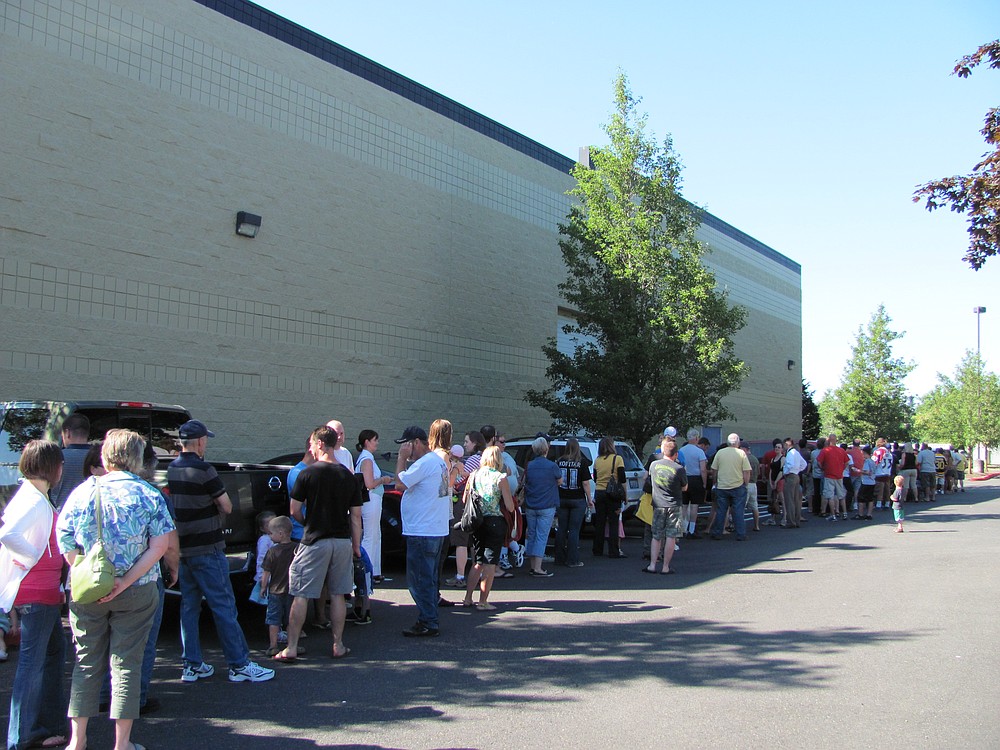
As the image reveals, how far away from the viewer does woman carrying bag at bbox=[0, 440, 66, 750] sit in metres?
4.65

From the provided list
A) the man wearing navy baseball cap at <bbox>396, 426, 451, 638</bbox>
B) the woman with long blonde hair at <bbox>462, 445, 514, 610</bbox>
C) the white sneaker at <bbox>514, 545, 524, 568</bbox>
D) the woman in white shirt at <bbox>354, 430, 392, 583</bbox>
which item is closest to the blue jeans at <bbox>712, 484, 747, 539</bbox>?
the white sneaker at <bbox>514, 545, 524, 568</bbox>

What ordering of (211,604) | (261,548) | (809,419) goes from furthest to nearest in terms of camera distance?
1. (809,419)
2. (261,548)
3. (211,604)

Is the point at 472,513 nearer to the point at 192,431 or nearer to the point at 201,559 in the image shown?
the point at 201,559

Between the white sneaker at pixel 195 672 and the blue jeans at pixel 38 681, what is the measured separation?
3.70 feet

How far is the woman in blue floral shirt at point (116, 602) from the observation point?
14.6ft

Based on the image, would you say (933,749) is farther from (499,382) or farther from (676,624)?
(499,382)

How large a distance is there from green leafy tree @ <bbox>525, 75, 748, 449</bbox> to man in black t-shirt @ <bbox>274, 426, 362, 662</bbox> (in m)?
12.6

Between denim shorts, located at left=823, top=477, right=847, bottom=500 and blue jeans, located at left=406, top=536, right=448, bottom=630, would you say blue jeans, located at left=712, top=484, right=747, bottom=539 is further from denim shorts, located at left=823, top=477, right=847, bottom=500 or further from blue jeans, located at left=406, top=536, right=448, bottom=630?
blue jeans, located at left=406, top=536, right=448, bottom=630

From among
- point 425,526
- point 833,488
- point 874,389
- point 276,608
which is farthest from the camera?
point 874,389

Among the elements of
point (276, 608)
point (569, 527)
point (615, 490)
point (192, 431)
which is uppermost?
point (192, 431)

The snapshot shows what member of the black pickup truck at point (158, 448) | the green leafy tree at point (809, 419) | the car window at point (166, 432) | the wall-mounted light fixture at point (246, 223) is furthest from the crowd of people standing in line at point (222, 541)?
the green leafy tree at point (809, 419)

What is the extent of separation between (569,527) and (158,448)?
5319mm

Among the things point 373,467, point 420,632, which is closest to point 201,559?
point 420,632

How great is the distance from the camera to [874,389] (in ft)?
123
